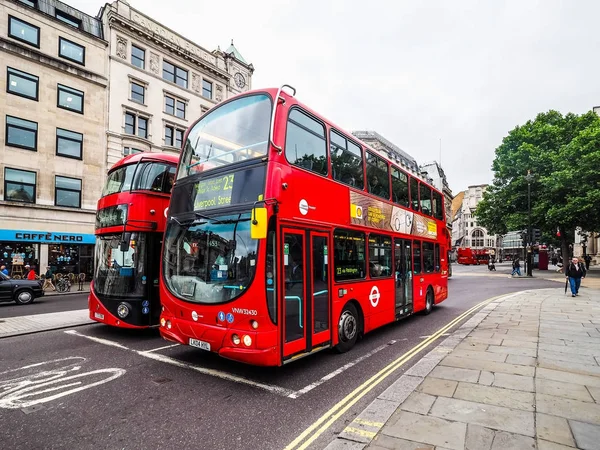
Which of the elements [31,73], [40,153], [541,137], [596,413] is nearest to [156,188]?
[596,413]

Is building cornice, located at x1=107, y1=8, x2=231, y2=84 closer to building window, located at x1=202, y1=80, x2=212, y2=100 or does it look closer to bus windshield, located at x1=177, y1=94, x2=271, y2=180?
building window, located at x1=202, y1=80, x2=212, y2=100

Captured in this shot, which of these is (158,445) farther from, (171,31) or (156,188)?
(171,31)

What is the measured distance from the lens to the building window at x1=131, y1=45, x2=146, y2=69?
2601 centimetres

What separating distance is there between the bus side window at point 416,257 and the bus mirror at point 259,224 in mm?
6633

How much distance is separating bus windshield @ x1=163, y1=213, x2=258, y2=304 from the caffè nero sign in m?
26.9

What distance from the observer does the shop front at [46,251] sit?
2000cm

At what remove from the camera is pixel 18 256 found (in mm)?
20234

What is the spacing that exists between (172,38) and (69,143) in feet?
40.7

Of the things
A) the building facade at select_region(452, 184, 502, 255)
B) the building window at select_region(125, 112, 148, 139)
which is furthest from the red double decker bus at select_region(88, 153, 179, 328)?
the building facade at select_region(452, 184, 502, 255)

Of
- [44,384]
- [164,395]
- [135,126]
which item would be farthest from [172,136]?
[164,395]

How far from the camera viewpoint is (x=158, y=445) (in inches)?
138

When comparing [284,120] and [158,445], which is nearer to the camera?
[158,445]

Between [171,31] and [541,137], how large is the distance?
36140 mm

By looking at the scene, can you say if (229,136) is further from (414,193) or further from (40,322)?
(40,322)
